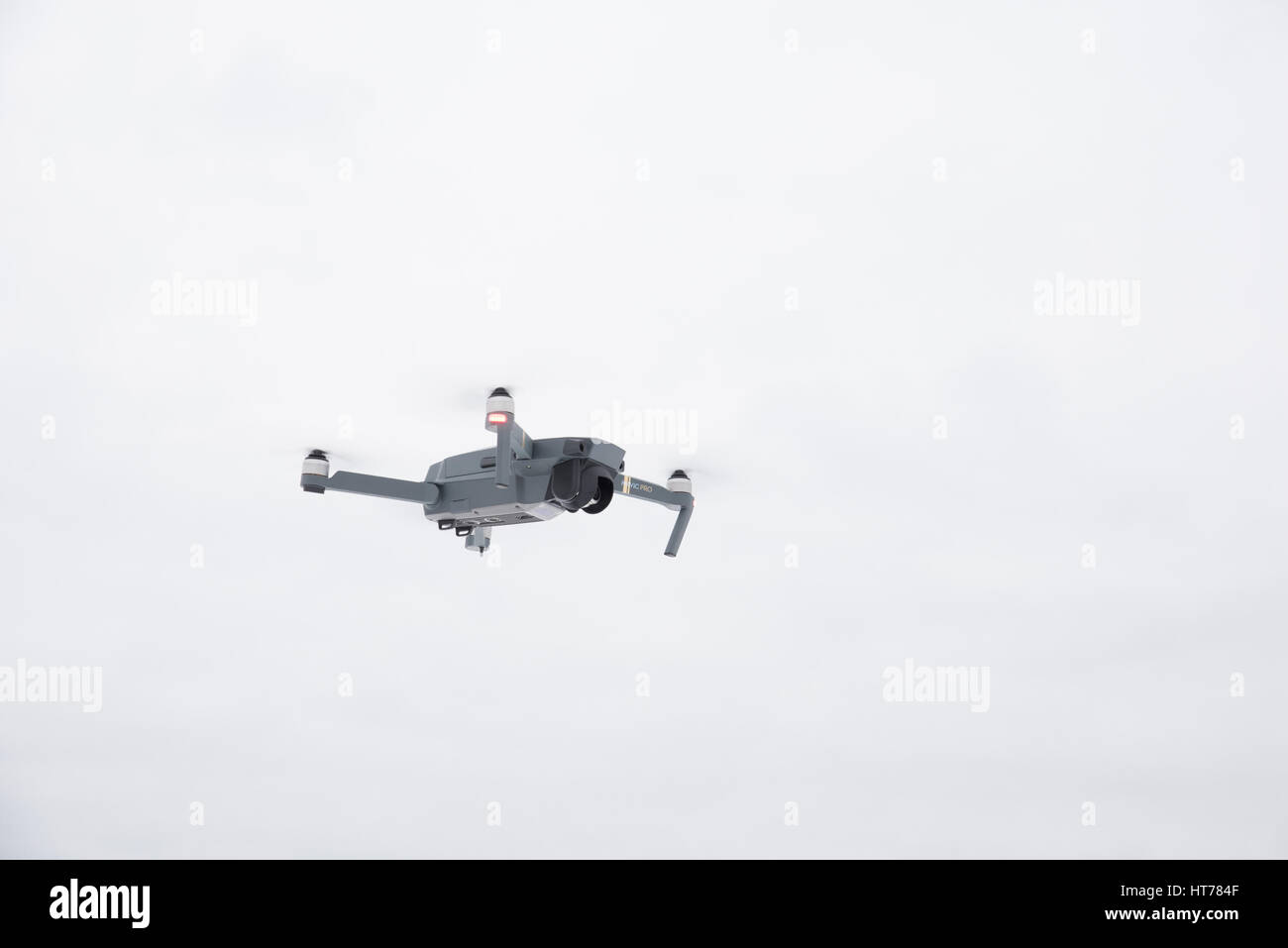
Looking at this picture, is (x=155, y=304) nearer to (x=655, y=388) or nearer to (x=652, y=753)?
(x=655, y=388)

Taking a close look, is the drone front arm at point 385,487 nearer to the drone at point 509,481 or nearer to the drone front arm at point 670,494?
the drone at point 509,481

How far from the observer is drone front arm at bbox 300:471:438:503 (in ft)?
16.0

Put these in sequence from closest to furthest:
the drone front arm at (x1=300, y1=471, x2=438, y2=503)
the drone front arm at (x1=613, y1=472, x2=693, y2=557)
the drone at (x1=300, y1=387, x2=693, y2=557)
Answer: the drone at (x1=300, y1=387, x2=693, y2=557), the drone front arm at (x1=300, y1=471, x2=438, y2=503), the drone front arm at (x1=613, y1=472, x2=693, y2=557)

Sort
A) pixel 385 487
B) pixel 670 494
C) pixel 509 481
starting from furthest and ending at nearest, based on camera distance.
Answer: pixel 670 494, pixel 385 487, pixel 509 481

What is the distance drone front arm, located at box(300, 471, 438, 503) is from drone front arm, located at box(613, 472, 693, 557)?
0.83 meters

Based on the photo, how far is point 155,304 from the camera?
5082 millimetres

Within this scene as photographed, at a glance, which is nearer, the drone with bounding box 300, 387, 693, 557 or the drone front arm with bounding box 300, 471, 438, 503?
the drone with bounding box 300, 387, 693, 557

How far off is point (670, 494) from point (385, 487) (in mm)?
1413

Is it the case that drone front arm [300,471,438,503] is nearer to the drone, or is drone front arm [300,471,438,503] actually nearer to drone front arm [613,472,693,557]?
the drone

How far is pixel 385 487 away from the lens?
195 inches

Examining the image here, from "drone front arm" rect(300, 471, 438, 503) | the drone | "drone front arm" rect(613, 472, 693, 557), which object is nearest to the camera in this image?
the drone

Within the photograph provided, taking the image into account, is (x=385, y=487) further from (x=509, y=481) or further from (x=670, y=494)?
(x=670, y=494)

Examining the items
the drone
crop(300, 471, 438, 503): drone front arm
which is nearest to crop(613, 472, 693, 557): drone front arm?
the drone

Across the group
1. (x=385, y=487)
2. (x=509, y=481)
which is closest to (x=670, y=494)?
(x=509, y=481)
